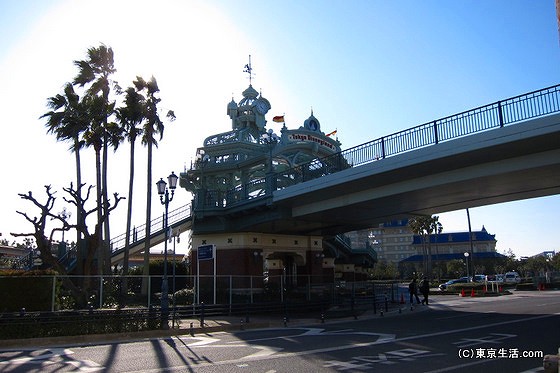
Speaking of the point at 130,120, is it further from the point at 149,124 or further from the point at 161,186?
the point at 161,186

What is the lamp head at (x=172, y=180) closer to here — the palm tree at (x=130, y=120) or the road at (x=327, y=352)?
the road at (x=327, y=352)

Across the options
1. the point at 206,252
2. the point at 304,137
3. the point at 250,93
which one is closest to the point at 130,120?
the point at 206,252

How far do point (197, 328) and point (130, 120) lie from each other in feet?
56.6

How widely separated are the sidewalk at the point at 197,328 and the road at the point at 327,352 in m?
1.03

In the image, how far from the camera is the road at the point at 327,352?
34.6 ft

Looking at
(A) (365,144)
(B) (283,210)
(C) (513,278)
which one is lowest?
(C) (513,278)

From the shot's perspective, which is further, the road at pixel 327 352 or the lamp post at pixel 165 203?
the lamp post at pixel 165 203

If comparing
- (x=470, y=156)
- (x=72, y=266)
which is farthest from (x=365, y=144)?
(x=72, y=266)

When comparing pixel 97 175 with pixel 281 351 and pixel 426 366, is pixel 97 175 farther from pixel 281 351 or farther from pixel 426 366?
pixel 426 366

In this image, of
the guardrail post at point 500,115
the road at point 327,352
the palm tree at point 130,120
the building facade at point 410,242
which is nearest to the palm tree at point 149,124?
the palm tree at point 130,120

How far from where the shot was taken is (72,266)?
35562mm

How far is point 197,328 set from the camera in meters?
19.1

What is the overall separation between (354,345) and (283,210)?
15328 mm

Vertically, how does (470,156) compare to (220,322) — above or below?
above
